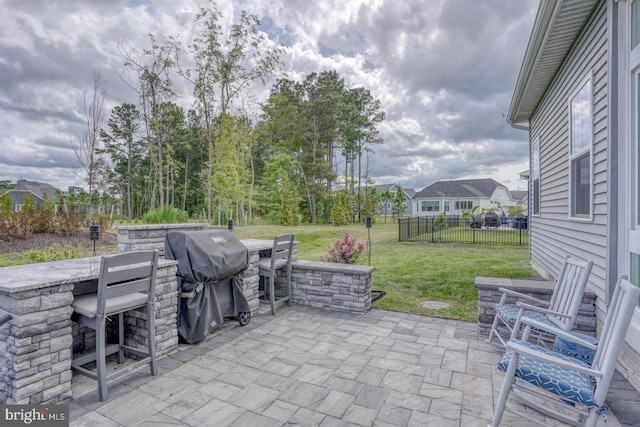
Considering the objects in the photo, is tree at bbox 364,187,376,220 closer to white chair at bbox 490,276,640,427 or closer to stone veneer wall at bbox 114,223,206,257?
stone veneer wall at bbox 114,223,206,257

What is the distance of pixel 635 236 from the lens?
2264mm

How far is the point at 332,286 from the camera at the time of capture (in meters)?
4.34

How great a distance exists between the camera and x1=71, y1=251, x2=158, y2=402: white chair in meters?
2.21

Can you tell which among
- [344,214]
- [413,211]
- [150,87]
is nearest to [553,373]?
[150,87]

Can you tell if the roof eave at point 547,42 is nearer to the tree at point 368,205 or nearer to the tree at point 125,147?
the tree at point 368,205

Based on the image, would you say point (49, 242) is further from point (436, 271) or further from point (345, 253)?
point (436, 271)

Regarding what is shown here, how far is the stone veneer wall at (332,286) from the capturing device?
4191 mm

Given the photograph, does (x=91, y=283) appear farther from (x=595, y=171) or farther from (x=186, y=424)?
(x=595, y=171)

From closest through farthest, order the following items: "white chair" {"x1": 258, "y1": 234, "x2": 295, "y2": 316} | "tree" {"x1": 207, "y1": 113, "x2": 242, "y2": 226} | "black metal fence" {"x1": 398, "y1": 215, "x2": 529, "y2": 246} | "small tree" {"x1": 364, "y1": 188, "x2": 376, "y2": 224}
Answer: "white chair" {"x1": 258, "y1": 234, "x2": 295, "y2": 316} → "tree" {"x1": 207, "y1": 113, "x2": 242, "y2": 226} → "black metal fence" {"x1": 398, "y1": 215, "x2": 529, "y2": 246} → "small tree" {"x1": 364, "y1": 188, "x2": 376, "y2": 224}

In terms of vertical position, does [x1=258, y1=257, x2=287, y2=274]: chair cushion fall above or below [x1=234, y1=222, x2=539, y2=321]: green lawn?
above

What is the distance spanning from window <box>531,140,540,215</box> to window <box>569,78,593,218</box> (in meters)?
2.39

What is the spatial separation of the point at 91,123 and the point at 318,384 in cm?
991

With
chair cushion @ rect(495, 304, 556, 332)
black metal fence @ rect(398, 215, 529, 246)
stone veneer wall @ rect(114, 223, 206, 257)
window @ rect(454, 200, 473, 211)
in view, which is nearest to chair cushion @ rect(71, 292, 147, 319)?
stone veneer wall @ rect(114, 223, 206, 257)

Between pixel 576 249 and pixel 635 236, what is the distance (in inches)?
60.0
